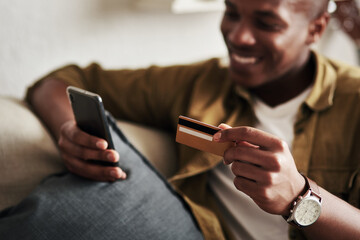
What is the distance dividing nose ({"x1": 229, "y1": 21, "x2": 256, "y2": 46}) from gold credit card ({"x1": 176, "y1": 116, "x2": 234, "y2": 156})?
0.38 metres

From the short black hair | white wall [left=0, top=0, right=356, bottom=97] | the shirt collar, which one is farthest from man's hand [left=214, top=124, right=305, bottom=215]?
white wall [left=0, top=0, right=356, bottom=97]

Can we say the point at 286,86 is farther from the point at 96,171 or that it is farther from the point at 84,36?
the point at 84,36

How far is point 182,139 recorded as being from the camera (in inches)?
26.2

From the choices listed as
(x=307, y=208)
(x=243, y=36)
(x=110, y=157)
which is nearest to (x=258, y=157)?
(x=307, y=208)

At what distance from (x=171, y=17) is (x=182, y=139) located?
1025 mm

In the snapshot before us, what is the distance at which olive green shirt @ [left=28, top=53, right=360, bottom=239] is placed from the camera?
0.88 m

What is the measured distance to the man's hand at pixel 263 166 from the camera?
0.62 metres

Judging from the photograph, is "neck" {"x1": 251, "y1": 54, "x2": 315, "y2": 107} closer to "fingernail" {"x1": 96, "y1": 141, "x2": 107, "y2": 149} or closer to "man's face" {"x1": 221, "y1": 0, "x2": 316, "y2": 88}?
"man's face" {"x1": 221, "y1": 0, "x2": 316, "y2": 88}

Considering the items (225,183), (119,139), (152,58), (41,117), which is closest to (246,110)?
(225,183)

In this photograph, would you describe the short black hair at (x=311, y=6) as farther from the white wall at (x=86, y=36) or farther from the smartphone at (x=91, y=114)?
the white wall at (x=86, y=36)

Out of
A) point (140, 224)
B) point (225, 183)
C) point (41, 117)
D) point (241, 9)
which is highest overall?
point (241, 9)

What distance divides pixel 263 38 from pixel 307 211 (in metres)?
0.46

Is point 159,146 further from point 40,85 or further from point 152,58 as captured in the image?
point 152,58

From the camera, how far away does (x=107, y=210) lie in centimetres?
75
